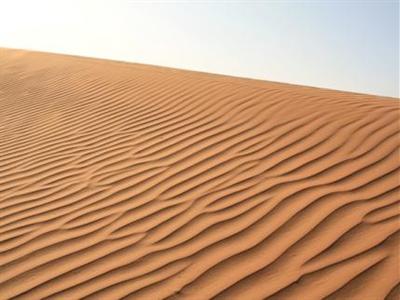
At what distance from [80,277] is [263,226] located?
46.6 inches

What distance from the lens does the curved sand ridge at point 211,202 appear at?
243 centimetres

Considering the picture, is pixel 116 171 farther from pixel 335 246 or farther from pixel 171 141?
pixel 335 246

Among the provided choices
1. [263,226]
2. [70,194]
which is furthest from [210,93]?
[263,226]

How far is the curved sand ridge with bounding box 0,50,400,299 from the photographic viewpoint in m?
2.43

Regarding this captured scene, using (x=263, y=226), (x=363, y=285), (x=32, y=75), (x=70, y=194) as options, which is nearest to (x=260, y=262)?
(x=263, y=226)

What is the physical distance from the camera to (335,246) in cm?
253

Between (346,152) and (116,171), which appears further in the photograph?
(116,171)

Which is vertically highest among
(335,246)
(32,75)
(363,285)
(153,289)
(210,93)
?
(32,75)

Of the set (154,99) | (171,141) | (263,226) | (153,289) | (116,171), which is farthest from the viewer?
(154,99)

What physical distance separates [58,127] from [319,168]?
3.85 metres

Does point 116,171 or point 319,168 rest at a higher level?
point 116,171

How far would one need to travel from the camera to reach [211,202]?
10.5 ft

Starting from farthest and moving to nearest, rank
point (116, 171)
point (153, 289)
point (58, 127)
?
point (58, 127)
point (116, 171)
point (153, 289)

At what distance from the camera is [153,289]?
7.94 feet
